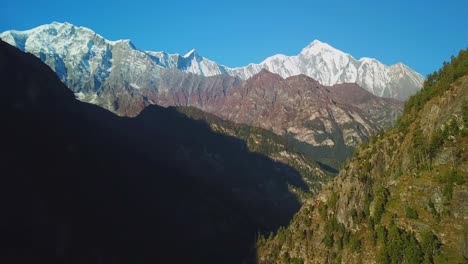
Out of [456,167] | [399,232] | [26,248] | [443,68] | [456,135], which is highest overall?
[443,68]

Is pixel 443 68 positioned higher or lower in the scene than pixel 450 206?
higher

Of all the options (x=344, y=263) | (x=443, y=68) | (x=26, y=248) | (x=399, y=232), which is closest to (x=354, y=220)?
(x=344, y=263)

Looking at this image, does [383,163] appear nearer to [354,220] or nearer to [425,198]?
[354,220]

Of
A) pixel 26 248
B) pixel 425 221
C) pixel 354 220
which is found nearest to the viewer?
pixel 425 221

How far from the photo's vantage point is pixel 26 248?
19938 cm

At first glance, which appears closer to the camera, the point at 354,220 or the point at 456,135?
the point at 456,135

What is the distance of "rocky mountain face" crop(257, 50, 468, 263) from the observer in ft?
422

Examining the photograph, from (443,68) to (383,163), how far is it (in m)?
49.8

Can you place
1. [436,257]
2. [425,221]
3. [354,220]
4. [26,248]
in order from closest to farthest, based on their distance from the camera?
[436,257]
[425,221]
[354,220]
[26,248]

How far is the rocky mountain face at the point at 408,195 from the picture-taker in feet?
422

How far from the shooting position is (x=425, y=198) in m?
136

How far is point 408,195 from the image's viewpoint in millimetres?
141625

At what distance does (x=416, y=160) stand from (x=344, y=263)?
3944cm

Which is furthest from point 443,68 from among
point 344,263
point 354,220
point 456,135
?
point 344,263
